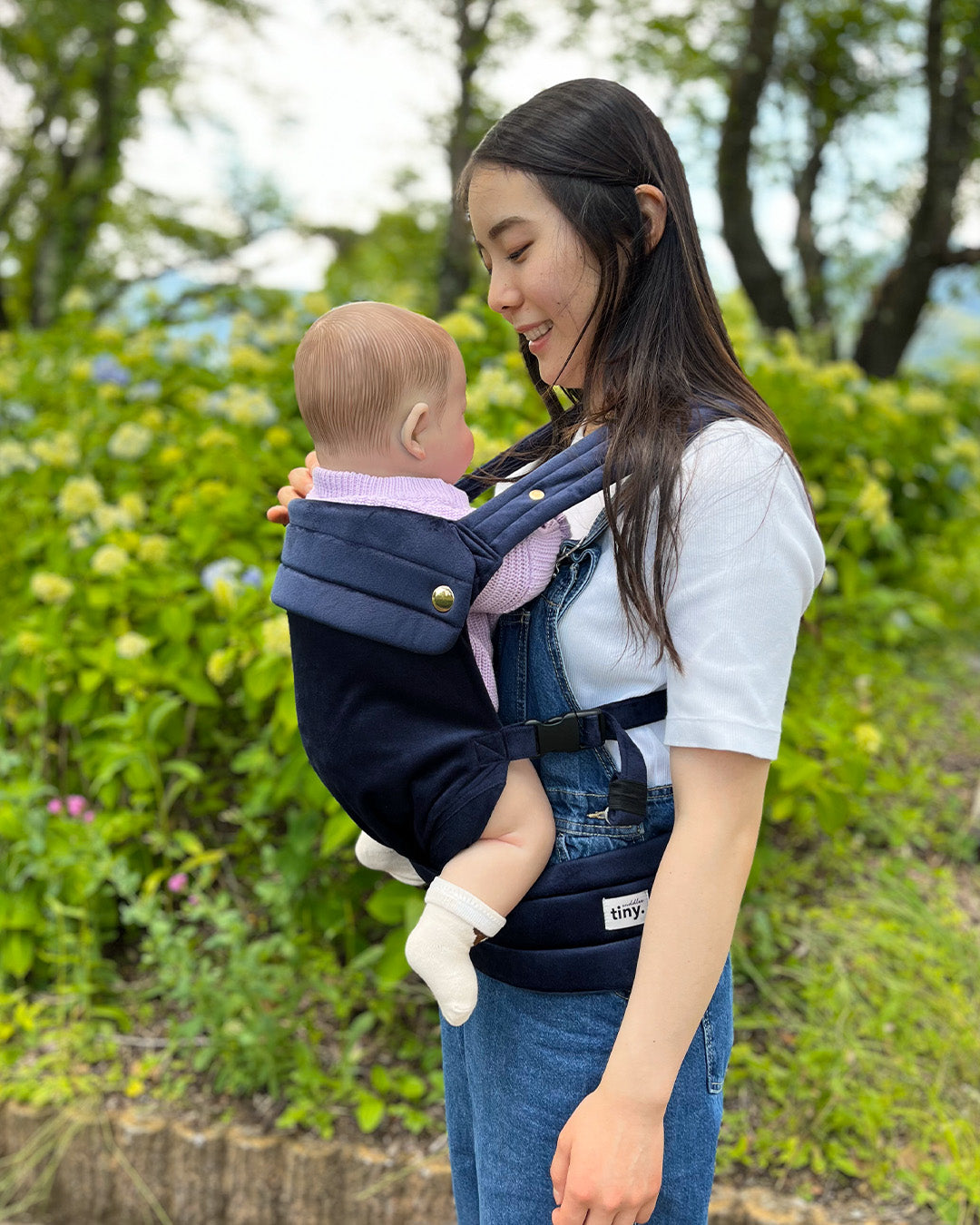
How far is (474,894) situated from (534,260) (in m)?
0.61

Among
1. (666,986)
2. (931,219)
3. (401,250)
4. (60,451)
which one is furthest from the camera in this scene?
(401,250)

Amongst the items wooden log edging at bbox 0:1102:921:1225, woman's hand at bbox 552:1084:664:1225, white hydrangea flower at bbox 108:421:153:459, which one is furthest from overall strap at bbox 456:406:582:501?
white hydrangea flower at bbox 108:421:153:459

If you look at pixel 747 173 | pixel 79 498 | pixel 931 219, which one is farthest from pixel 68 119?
pixel 79 498

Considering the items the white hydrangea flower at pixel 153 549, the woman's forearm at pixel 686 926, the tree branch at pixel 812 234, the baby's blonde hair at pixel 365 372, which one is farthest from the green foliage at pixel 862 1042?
the tree branch at pixel 812 234

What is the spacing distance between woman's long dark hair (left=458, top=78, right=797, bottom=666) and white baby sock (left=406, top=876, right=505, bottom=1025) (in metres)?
0.30

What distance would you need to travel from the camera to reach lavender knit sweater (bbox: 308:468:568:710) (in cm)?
97

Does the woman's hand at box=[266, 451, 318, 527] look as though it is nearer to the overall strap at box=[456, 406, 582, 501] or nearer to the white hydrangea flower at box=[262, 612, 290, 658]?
the overall strap at box=[456, 406, 582, 501]

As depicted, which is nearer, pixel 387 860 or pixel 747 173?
pixel 387 860

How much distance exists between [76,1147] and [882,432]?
11.1 ft

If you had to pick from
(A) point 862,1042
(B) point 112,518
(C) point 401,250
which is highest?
(C) point 401,250

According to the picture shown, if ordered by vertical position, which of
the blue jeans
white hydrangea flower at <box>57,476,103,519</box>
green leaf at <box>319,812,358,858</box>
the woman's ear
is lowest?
green leaf at <box>319,812,358,858</box>

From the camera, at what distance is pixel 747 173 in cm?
707

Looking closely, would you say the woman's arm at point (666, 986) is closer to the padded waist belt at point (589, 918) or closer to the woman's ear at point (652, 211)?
the padded waist belt at point (589, 918)

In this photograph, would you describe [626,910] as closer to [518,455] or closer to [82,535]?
[518,455]
